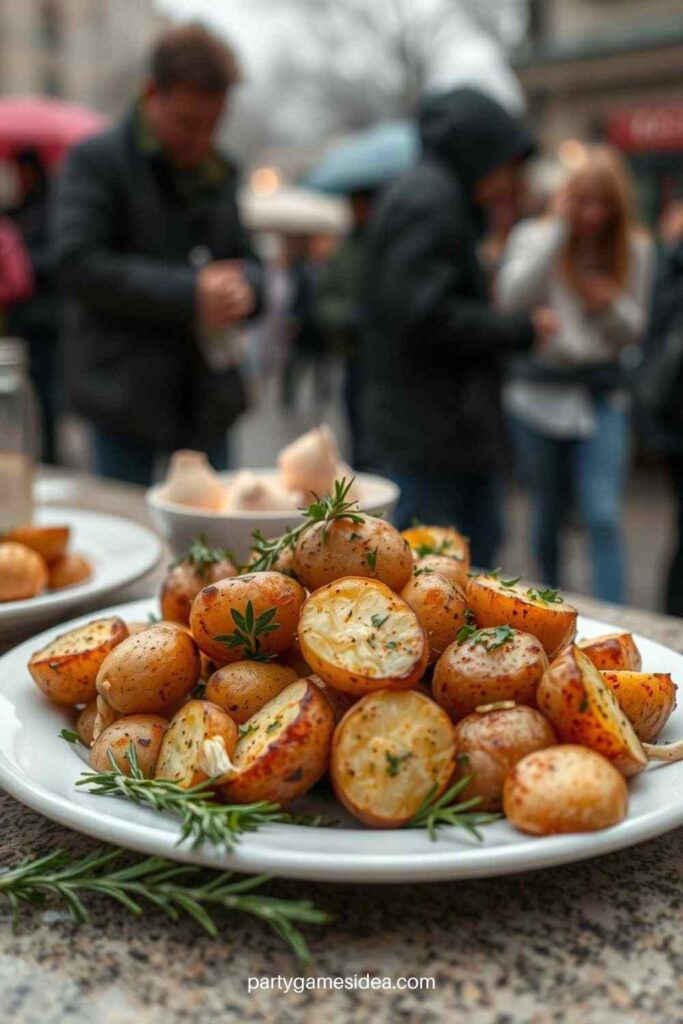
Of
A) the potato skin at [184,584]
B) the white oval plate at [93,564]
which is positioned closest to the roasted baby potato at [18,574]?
the white oval plate at [93,564]

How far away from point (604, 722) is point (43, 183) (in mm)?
6556

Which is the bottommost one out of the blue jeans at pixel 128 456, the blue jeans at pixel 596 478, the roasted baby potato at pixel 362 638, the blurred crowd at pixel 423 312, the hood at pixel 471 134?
the blue jeans at pixel 596 478

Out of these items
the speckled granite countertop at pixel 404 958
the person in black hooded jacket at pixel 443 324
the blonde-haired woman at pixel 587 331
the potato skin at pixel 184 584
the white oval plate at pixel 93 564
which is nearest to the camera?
the speckled granite countertop at pixel 404 958

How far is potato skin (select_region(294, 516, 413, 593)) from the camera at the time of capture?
955 mm

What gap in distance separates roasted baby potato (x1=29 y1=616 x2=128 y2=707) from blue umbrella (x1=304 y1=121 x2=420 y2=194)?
627cm

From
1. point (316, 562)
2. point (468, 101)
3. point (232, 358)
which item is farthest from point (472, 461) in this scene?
point (316, 562)

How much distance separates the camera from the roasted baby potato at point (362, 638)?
0.82 meters

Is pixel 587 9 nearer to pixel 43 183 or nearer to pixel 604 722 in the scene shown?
pixel 43 183

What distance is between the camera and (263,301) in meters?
3.42

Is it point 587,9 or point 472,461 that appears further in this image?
point 587,9

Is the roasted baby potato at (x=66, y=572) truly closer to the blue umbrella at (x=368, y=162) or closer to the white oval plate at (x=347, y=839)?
the white oval plate at (x=347, y=839)

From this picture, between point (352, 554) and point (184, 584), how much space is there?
282 mm
